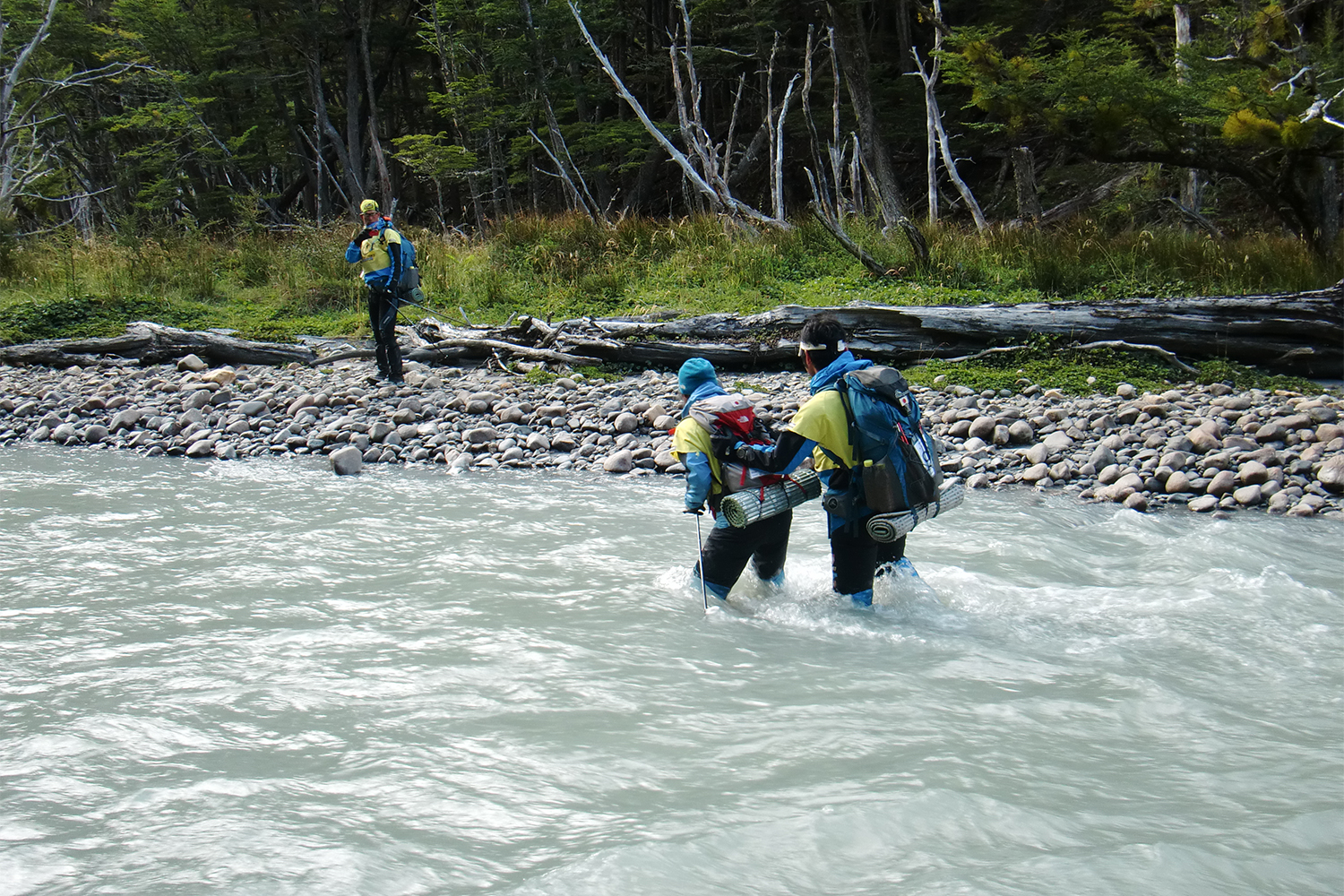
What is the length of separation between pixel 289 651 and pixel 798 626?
240 cm

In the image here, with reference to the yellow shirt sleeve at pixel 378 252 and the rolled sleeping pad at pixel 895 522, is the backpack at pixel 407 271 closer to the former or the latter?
the yellow shirt sleeve at pixel 378 252

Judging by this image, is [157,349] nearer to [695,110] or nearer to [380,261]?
[380,261]

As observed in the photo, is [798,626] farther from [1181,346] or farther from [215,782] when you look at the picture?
[1181,346]

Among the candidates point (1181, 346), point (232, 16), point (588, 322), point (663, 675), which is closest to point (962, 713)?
point (663, 675)

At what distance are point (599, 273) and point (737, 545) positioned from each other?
8994mm

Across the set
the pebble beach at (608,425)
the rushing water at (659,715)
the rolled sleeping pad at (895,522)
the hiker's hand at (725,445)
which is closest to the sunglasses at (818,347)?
the hiker's hand at (725,445)

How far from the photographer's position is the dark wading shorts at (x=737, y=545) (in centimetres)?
466

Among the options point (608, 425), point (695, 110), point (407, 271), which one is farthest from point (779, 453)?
point (695, 110)

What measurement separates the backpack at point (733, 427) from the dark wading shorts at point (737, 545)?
8.7 inches

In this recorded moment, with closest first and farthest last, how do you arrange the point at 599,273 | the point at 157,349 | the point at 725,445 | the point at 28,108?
the point at 725,445
the point at 157,349
the point at 599,273
the point at 28,108

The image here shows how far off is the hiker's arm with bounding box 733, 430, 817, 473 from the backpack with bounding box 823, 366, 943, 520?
16 centimetres

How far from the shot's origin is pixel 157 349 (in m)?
11.8

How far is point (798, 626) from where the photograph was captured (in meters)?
4.70

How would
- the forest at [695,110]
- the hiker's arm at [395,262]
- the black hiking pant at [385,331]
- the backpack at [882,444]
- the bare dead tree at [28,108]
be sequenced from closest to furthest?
1. the backpack at [882,444]
2. the hiker's arm at [395,262]
3. the black hiking pant at [385,331]
4. the forest at [695,110]
5. the bare dead tree at [28,108]
